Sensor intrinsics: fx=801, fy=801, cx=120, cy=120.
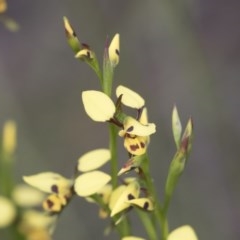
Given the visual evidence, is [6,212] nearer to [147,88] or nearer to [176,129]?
[176,129]

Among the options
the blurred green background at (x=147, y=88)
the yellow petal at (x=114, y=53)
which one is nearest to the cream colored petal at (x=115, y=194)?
the yellow petal at (x=114, y=53)

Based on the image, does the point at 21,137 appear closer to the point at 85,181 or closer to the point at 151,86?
the point at 151,86

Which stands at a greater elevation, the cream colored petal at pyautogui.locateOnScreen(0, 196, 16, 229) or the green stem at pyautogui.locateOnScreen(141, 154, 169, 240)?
the cream colored petal at pyautogui.locateOnScreen(0, 196, 16, 229)

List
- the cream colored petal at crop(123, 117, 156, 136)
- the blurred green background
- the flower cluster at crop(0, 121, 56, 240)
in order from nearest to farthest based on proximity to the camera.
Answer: the cream colored petal at crop(123, 117, 156, 136)
the flower cluster at crop(0, 121, 56, 240)
the blurred green background

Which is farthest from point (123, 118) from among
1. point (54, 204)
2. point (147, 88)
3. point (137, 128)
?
point (147, 88)

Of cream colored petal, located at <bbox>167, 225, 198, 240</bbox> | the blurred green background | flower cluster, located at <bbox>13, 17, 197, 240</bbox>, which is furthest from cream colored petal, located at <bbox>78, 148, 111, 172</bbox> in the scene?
the blurred green background

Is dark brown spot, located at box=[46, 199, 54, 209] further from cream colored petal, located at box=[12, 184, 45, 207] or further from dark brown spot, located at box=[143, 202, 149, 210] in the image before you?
cream colored petal, located at box=[12, 184, 45, 207]

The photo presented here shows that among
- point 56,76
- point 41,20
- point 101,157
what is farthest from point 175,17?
point 41,20
